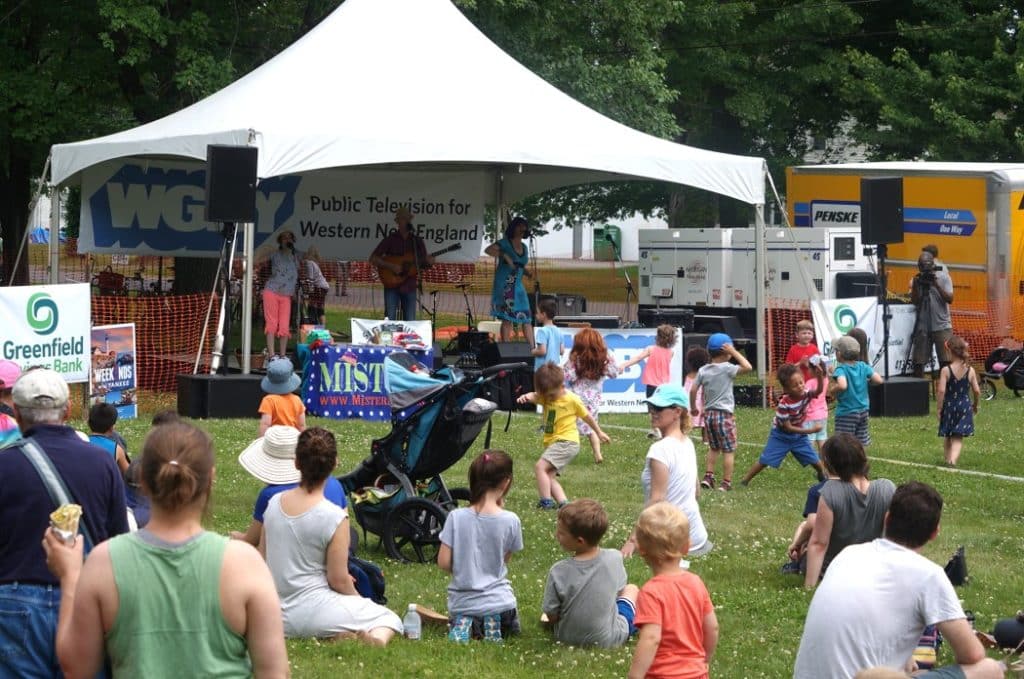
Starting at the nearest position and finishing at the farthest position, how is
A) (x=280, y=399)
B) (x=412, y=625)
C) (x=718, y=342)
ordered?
(x=412, y=625), (x=280, y=399), (x=718, y=342)

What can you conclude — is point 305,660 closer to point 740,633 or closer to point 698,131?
point 740,633

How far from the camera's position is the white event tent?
58.3 ft

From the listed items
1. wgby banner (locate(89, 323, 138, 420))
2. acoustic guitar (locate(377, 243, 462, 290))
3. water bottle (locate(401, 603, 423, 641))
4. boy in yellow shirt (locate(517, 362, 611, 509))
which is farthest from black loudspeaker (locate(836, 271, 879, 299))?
water bottle (locate(401, 603, 423, 641))

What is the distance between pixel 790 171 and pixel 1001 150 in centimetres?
562

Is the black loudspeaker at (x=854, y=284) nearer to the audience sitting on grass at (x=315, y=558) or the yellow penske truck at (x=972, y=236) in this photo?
the yellow penske truck at (x=972, y=236)

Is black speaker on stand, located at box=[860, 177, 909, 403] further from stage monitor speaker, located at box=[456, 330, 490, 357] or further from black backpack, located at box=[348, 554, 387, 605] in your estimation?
Answer: black backpack, located at box=[348, 554, 387, 605]

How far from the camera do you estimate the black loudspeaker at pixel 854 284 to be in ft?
80.0

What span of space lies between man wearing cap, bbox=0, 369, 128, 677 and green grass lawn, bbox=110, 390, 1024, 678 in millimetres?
897

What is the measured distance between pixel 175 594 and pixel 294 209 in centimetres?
2035

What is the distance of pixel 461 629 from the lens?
7941 millimetres

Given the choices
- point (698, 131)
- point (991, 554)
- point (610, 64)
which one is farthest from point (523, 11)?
point (991, 554)

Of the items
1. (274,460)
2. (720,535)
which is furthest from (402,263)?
(274,460)

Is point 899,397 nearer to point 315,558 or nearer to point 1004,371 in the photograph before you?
point 1004,371

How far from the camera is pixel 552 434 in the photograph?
11.8 metres
